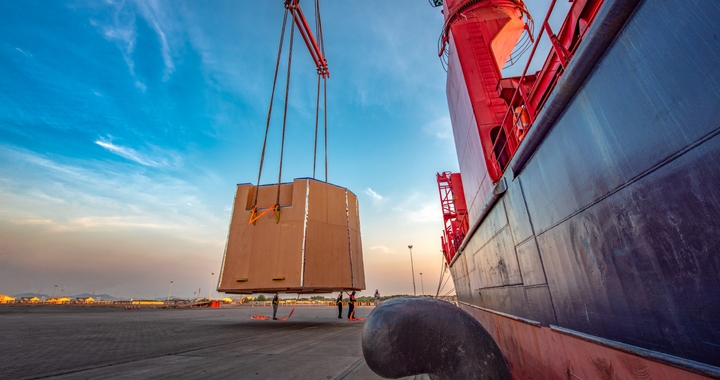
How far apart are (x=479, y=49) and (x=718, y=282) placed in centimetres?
548

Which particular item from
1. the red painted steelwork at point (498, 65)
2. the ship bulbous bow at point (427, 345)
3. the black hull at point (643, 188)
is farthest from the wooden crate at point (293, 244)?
the ship bulbous bow at point (427, 345)

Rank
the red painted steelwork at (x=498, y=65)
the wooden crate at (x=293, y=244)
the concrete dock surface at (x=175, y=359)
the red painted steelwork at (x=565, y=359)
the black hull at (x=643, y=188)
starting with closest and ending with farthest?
the black hull at (x=643, y=188), the red painted steelwork at (x=565, y=359), the red painted steelwork at (x=498, y=65), the concrete dock surface at (x=175, y=359), the wooden crate at (x=293, y=244)

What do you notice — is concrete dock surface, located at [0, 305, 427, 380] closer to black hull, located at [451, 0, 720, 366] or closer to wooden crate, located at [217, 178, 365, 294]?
wooden crate, located at [217, 178, 365, 294]

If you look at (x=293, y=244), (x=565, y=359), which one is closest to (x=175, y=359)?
(x=293, y=244)

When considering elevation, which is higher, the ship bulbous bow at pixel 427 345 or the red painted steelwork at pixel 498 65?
the red painted steelwork at pixel 498 65

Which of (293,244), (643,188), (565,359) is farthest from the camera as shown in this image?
(293,244)

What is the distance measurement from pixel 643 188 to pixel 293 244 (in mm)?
7035

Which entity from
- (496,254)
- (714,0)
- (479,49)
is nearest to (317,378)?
(496,254)

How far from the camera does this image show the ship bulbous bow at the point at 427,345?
1.06 metres

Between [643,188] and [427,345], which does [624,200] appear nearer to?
[643,188]

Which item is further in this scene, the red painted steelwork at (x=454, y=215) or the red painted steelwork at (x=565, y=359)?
the red painted steelwork at (x=454, y=215)

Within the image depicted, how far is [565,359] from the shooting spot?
2.05 meters

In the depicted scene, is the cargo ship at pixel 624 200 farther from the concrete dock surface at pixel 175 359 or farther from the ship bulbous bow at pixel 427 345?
the concrete dock surface at pixel 175 359

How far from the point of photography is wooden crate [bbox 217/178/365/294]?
7.18m
